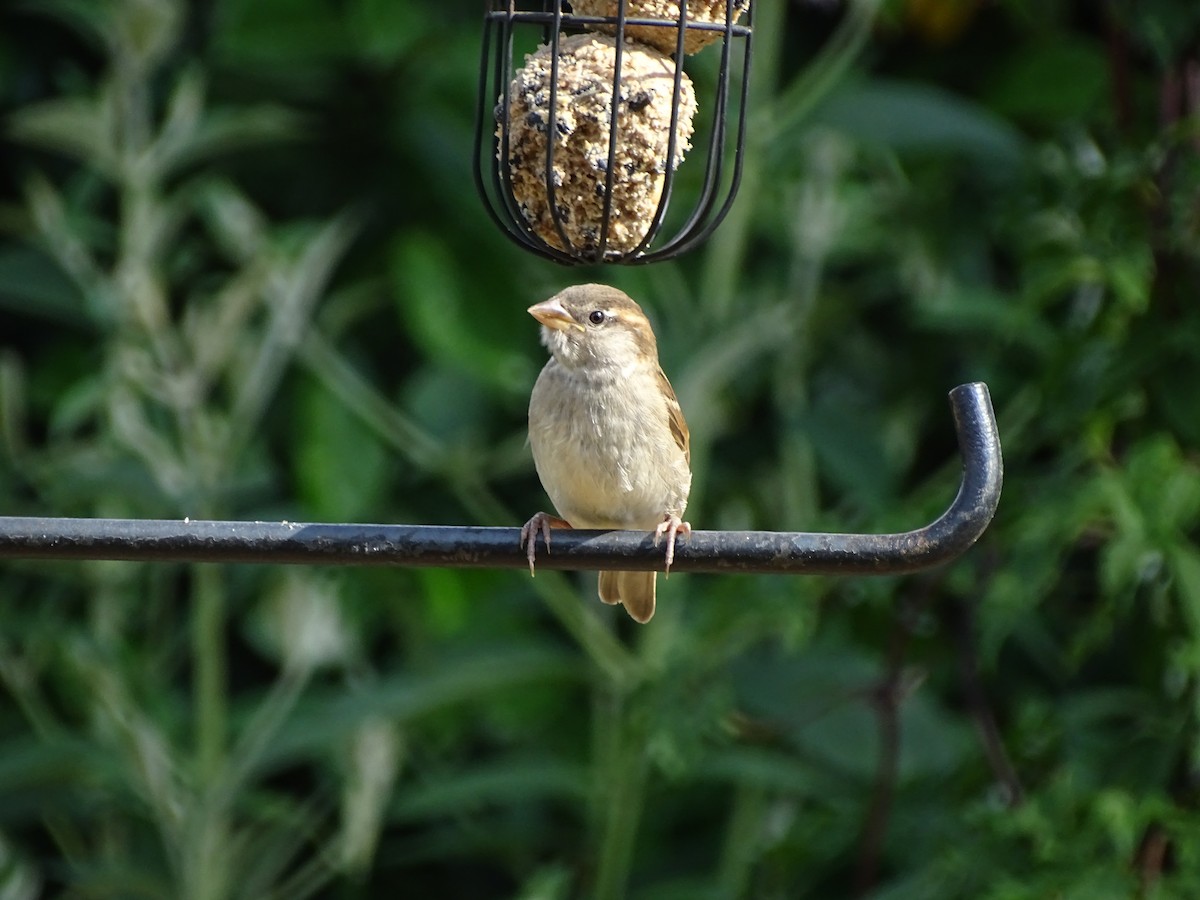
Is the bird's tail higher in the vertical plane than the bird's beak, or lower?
lower

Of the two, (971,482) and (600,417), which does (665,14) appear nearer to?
(600,417)

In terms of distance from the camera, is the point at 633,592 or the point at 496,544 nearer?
the point at 496,544

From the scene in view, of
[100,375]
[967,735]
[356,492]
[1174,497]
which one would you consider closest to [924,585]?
[1174,497]

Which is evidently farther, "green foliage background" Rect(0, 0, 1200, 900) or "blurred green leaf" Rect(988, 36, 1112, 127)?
"blurred green leaf" Rect(988, 36, 1112, 127)

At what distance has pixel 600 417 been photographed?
10.6 ft

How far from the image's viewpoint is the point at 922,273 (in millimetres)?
4492

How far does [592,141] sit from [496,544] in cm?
→ 70

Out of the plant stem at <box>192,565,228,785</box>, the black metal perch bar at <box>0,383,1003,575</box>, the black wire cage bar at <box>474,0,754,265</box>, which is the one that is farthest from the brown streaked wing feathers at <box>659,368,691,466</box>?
the black metal perch bar at <box>0,383,1003,575</box>

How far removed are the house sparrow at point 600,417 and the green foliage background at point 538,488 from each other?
446 millimetres

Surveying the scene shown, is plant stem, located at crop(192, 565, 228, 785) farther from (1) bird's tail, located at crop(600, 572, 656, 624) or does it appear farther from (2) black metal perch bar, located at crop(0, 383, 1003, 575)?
(2) black metal perch bar, located at crop(0, 383, 1003, 575)

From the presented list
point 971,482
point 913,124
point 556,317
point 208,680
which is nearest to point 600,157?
point 556,317

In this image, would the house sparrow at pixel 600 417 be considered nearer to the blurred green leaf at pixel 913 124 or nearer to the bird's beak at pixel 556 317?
the bird's beak at pixel 556 317

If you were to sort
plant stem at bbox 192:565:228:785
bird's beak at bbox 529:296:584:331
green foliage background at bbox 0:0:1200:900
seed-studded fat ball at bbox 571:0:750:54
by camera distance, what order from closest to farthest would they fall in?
1. seed-studded fat ball at bbox 571:0:750:54
2. bird's beak at bbox 529:296:584:331
3. green foliage background at bbox 0:0:1200:900
4. plant stem at bbox 192:565:228:785

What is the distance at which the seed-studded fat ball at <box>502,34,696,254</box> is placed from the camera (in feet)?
8.69
